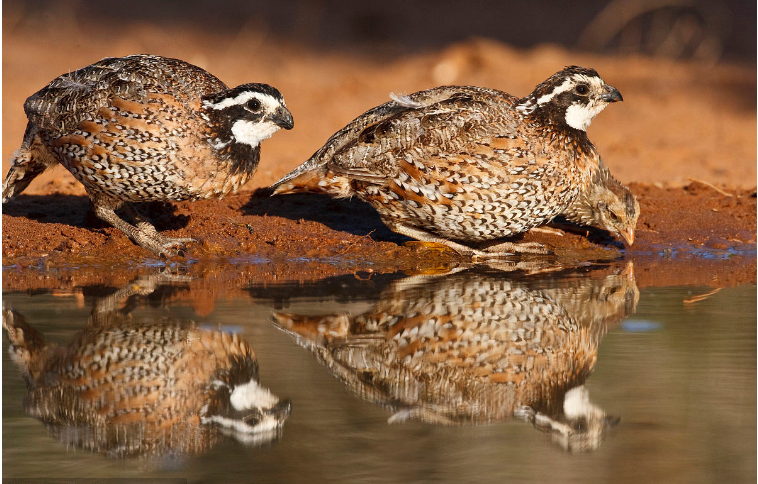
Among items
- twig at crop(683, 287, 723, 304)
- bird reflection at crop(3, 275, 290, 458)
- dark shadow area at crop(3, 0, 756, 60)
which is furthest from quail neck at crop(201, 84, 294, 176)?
dark shadow area at crop(3, 0, 756, 60)

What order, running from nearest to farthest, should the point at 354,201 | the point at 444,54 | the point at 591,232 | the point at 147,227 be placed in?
1. the point at 147,227
2. the point at 591,232
3. the point at 354,201
4. the point at 444,54

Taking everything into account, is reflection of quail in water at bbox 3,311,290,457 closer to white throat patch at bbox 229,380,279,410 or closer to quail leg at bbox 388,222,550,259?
white throat patch at bbox 229,380,279,410

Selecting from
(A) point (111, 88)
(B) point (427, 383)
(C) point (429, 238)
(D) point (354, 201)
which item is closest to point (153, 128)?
(A) point (111, 88)

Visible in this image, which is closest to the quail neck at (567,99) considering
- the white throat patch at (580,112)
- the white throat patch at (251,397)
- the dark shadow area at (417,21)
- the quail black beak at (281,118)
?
the white throat patch at (580,112)

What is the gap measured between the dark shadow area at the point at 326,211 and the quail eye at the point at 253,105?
5.56ft

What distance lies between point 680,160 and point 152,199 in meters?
7.67

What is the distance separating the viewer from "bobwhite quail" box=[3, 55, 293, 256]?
759cm

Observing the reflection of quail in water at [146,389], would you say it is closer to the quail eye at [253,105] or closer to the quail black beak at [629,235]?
the quail eye at [253,105]

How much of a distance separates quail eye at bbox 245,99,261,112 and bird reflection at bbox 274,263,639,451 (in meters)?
1.85

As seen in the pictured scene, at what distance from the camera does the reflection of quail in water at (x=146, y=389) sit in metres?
4.22

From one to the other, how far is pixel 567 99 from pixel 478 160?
92cm

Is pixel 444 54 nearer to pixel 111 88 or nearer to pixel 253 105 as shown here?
pixel 253 105

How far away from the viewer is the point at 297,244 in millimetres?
8617

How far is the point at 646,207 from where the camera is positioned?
33.3ft
